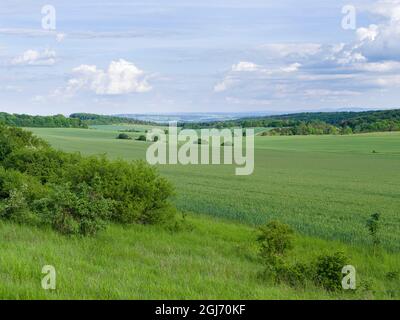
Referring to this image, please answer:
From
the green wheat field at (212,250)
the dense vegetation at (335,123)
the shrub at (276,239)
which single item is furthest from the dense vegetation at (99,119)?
the shrub at (276,239)

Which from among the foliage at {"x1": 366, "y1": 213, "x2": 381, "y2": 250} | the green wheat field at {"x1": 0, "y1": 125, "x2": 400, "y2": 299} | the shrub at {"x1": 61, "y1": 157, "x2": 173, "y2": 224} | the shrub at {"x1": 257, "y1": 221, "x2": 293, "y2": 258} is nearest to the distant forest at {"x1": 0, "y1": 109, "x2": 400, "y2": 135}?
the green wheat field at {"x1": 0, "y1": 125, "x2": 400, "y2": 299}

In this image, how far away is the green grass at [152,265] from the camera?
745cm

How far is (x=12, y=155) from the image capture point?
23.3 metres

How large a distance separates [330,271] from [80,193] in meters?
7.59

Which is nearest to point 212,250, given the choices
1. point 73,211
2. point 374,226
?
point 73,211

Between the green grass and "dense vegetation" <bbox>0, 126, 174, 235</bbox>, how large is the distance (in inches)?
26.2

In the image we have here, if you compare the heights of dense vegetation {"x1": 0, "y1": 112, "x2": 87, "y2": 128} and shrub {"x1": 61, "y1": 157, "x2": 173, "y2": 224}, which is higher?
dense vegetation {"x1": 0, "y1": 112, "x2": 87, "y2": 128}

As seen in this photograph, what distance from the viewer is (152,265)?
33.3ft

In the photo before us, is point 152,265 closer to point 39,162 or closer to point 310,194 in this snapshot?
point 39,162

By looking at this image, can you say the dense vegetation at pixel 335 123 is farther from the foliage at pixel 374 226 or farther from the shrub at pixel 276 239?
the shrub at pixel 276 239

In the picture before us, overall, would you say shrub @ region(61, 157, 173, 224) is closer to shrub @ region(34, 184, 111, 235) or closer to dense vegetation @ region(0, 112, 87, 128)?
shrub @ region(34, 184, 111, 235)

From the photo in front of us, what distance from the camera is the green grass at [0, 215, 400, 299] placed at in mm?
7453

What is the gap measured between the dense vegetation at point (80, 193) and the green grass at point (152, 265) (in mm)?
667
